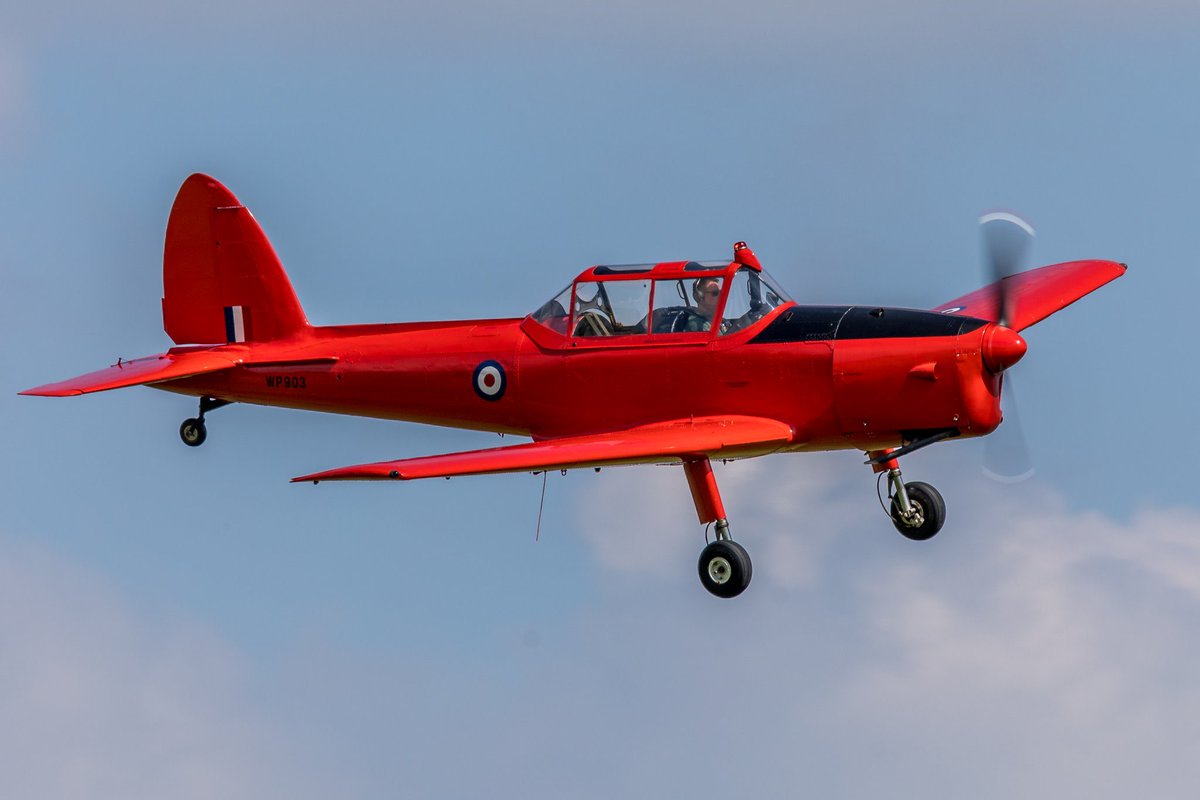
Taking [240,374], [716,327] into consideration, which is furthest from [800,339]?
[240,374]

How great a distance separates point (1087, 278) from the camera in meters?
23.5

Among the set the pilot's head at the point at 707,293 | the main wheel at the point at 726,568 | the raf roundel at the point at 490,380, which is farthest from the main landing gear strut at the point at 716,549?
the raf roundel at the point at 490,380

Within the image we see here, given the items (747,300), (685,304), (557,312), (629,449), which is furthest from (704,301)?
(629,449)

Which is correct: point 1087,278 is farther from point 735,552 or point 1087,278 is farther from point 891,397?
point 735,552

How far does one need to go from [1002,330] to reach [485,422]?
5.43 m

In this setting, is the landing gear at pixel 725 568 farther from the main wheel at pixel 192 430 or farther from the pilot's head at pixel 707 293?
the main wheel at pixel 192 430

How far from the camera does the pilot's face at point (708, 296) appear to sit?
68.9 feet

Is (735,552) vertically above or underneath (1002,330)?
underneath

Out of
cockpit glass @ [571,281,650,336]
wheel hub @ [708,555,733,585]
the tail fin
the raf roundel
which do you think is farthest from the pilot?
the tail fin

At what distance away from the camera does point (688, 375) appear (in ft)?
69.0

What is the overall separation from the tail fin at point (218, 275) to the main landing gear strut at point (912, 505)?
684 centimetres

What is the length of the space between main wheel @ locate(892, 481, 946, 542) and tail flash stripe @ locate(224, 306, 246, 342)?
7604 millimetres

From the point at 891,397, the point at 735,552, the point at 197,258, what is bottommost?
the point at 735,552

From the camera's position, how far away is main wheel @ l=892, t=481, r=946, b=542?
21703 millimetres
